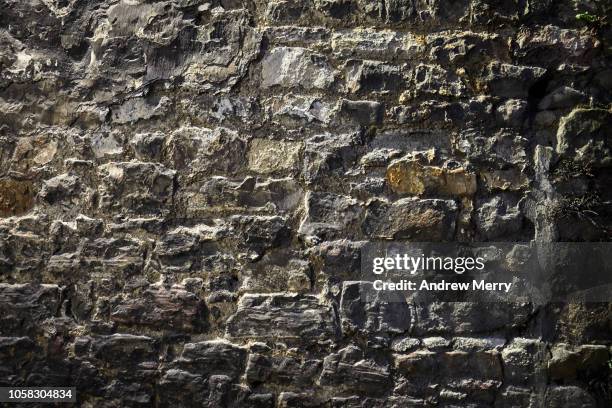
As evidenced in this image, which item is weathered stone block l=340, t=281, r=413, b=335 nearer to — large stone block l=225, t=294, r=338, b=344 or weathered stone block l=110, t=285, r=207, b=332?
large stone block l=225, t=294, r=338, b=344

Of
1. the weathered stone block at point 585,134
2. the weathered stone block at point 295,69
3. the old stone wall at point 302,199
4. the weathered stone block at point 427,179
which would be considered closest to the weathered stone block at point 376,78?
the old stone wall at point 302,199

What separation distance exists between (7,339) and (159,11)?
1622 millimetres

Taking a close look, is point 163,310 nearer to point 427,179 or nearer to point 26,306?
point 26,306

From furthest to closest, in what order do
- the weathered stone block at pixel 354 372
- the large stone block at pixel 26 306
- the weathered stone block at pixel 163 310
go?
the large stone block at pixel 26 306 < the weathered stone block at pixel 163 310 < the weathered stone block at pixel 354 372

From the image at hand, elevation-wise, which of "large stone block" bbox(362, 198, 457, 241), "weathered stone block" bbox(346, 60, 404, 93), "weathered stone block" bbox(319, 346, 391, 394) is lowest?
"weathered stone block" bbox(319, 346, 391, 394)

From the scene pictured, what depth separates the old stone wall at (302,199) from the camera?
2451 mm

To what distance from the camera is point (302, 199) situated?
2.56 metres

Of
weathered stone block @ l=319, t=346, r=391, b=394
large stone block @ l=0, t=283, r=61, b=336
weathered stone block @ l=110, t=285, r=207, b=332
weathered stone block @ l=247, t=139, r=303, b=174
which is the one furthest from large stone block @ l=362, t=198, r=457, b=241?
large stone block @ l=0, t=283, r=61, b=336

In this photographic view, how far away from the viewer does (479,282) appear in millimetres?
2482

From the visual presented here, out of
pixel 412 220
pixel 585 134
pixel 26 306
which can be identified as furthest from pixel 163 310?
pixel 585 134

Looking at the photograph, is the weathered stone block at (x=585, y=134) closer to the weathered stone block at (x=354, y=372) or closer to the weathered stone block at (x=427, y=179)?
the weathered stone block at (x=427, y=179)

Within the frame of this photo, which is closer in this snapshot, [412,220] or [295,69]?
[412,220]

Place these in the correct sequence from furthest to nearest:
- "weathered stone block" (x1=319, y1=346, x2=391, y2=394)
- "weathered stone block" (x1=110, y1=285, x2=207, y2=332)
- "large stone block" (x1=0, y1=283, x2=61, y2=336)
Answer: "large stone block" (x1=0, y1=283, x2=61, y2=336) → "weathered stone block" (x1=110, y1=285, x2=207, y2=332) → "weathered stone block" (x1=319, y1=346, x2=391, y2=394)

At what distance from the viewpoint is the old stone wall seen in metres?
2.45
